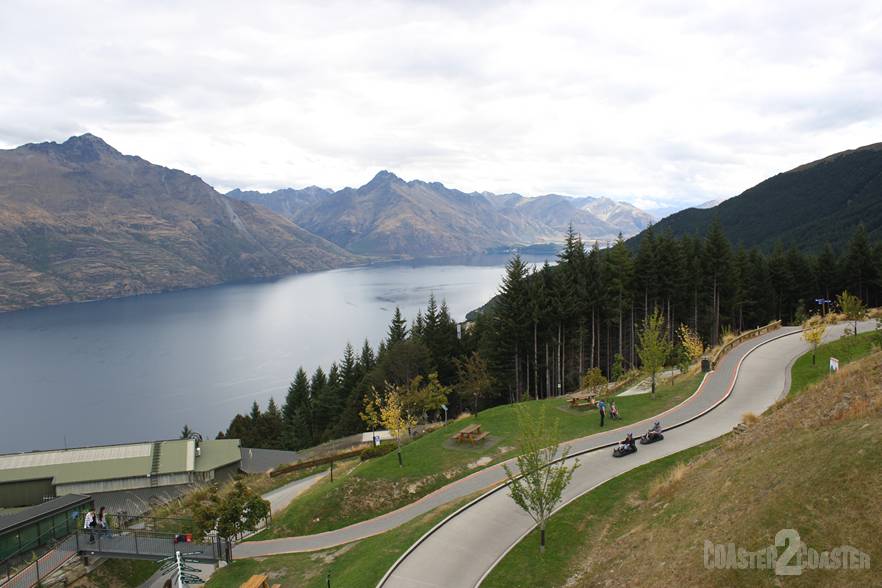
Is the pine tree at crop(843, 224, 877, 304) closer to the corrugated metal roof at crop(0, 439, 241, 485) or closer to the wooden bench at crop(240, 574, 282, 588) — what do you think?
the wooden bench at crop(240, 574, 282, 588)

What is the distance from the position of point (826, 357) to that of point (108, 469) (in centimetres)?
6124

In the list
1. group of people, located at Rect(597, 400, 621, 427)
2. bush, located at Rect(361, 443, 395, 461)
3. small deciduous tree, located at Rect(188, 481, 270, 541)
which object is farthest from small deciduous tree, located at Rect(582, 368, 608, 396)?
small deciduous tree, located at Rect(188, 481, 270, 541)

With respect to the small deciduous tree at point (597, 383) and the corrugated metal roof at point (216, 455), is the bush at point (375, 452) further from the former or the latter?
the corrugated metal roof at point (216, 455)

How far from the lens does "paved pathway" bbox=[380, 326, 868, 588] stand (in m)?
19.4

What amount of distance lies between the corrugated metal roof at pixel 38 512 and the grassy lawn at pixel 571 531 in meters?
25.0

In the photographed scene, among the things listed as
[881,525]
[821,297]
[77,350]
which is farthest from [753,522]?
[77,350]

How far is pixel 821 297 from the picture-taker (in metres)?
68.5

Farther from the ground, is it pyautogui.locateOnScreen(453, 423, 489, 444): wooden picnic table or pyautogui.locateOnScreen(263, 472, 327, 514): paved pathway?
pyautogui.locateOnScreen(453, 423, 489, 444): wooden picnic table

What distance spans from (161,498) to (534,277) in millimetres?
41441

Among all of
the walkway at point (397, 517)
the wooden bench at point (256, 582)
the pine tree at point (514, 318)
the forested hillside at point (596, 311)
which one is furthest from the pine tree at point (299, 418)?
the wooden bench at point (256, 582)

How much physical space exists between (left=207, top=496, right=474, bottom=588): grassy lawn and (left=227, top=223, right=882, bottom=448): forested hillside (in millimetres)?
21963

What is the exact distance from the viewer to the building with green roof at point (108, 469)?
4716 cm

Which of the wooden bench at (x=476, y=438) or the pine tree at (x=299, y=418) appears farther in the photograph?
the pine tree at (x=299, y=418)

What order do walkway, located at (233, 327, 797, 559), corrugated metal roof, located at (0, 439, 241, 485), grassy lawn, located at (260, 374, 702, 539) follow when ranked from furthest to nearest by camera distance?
corrugated metal roof, located at (0, 439, 241, 485) < grassy lawn, located at (260, 374, 702, 539) < walkway, located at (233, 327, 797, 559)
